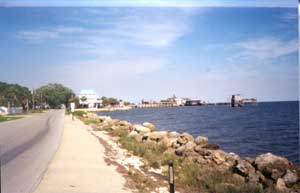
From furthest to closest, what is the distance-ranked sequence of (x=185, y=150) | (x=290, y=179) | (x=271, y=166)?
1. (x=185, y=150)
2. (x=271, y=166)
3. (x=290, y=179)

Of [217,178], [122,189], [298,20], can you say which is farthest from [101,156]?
[298,20]

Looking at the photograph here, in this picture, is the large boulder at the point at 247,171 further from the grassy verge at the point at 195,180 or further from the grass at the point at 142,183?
the grass at the point at 142,183

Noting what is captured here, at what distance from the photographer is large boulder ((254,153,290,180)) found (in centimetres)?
1117

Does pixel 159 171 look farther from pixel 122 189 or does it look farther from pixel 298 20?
pixel 298 20

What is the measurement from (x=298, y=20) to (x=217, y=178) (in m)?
5.65

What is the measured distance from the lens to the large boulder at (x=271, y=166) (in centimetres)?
1117

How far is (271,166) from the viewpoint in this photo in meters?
11.6

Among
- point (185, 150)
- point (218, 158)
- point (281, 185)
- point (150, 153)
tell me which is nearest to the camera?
point (281, 185)

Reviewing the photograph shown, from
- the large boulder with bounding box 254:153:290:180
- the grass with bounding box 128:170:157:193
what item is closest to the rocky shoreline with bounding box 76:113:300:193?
the large boulder with bounding box 254:153:290:180

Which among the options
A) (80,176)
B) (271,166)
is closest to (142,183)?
(80,176)

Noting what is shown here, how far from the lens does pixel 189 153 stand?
13.9 metres

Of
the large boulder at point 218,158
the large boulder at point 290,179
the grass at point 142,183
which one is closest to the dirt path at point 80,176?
the grass at point 142,183

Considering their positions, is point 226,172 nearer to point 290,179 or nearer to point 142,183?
point 290,179

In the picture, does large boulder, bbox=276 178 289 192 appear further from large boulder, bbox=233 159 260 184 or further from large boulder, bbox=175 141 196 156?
large boulder, bbox=175 141 196 156
